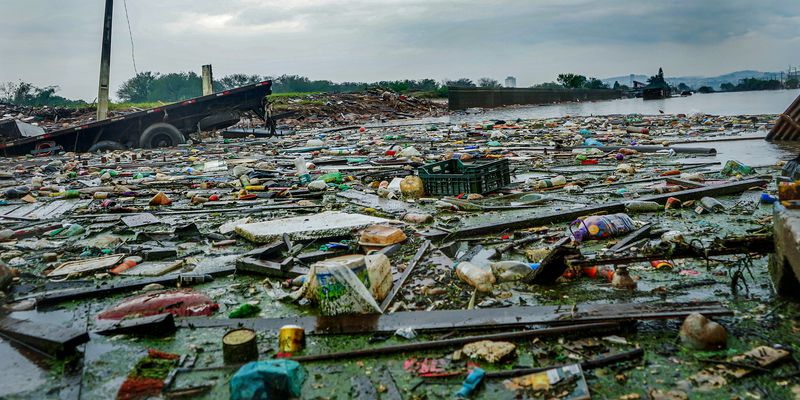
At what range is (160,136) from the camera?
1518 cm

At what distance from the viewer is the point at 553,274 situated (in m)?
3.16

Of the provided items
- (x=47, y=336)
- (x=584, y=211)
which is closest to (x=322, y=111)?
(x=584, y=211)

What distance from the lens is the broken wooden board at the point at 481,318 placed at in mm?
2447

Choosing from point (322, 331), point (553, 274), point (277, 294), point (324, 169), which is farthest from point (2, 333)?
point (324, 169)

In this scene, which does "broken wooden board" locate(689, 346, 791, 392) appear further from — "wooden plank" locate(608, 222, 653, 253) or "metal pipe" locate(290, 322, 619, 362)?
"wooden plank" locate(608, 222, 653, 253)

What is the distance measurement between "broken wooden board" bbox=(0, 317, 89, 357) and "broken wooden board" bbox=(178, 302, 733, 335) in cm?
47

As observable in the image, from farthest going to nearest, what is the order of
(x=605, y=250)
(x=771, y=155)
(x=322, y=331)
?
(x=771, y=155) < (x=605, y=250) < (x=322, y=331)

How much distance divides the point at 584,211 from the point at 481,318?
2564mm

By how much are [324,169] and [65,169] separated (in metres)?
5.24

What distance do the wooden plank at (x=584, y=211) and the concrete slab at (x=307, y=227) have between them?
837 mm

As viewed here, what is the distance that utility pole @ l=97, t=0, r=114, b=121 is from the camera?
1593cm

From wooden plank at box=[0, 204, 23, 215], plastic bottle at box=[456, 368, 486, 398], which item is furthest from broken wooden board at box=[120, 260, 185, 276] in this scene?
wooden plank at box=[0, 204, 23, 215]

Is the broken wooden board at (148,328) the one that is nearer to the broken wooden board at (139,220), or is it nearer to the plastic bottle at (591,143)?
the broken wooden board at (139,220)

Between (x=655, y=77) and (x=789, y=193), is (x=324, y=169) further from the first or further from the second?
(x=655, y=77)
